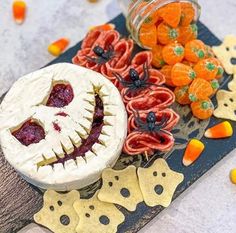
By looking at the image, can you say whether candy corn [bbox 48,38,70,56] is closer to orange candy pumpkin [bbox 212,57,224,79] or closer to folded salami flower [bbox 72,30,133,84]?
folded salami flower [bbox 72,30,133,84]

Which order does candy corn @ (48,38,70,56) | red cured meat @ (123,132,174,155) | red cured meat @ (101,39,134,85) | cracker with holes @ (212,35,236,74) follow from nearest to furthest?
red cured meat @ (123,132,174,155) < red cured meat @ (101,39,134,85) < cracker with holes @ (212,35,236,74) < candy corn @ (48,38,70,56)

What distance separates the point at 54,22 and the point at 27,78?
49cm

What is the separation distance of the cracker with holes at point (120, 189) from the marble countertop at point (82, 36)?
0.46ft

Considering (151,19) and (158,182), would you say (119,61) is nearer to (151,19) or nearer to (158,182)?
(151,19)

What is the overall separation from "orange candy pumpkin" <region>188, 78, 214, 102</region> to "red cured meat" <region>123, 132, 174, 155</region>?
0.16 metres

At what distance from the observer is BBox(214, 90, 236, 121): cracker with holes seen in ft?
7.19

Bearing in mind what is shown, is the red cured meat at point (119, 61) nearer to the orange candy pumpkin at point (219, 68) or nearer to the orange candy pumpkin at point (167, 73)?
the orange candy pumpkin at point (167, 73)

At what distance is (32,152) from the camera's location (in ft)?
6.44

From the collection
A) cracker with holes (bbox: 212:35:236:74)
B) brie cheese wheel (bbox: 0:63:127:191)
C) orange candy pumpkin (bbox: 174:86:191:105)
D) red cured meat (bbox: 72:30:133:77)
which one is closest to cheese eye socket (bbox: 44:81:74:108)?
brie cheese wheel (bbox: 0:63:127:191)

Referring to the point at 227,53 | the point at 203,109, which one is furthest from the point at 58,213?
the point at 227,53

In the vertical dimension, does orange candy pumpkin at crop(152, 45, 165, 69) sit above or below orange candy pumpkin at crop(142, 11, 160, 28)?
below

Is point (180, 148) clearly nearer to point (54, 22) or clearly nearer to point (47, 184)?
point (47, 184)

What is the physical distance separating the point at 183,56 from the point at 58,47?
505 mm

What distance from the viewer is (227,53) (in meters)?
2.33
